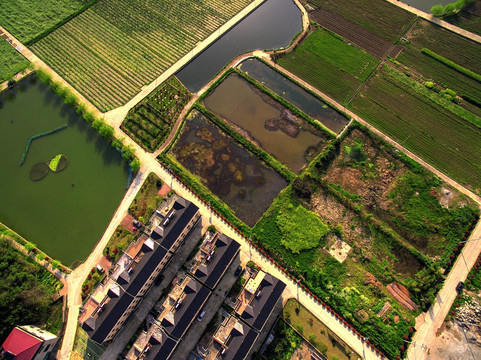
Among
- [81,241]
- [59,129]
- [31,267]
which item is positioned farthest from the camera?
[59,129]

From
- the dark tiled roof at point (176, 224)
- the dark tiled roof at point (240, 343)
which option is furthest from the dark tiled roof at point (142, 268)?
the dark tiled roof at point (240, 343)

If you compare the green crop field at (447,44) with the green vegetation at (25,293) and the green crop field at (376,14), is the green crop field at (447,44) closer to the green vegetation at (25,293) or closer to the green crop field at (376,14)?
the green crop field at (376,14)

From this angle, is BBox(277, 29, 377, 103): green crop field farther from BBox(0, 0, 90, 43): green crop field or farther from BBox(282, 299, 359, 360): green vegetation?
BBox(0, 0, 90, 43): green crop field

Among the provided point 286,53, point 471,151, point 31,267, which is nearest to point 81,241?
point 31,267

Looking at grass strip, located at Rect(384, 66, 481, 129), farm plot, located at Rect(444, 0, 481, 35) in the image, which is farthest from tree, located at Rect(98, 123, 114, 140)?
farm plot, located at Rect(444, 0, 481, 35)

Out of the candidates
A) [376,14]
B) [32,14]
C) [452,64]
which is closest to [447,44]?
[452,64]

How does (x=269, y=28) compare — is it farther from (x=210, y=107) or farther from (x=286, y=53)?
(x=210, y=107)

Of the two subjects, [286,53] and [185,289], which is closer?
[185,289]

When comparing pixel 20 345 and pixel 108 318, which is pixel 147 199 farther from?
pixel 20 345
